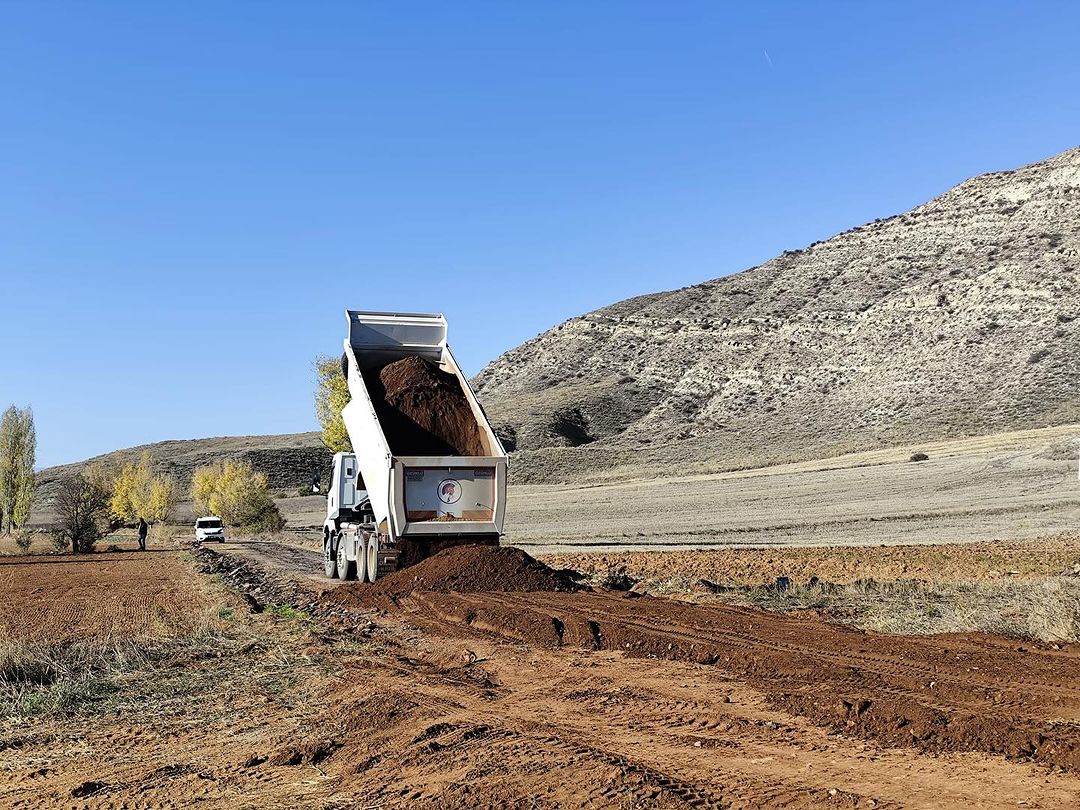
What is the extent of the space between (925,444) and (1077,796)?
195ft

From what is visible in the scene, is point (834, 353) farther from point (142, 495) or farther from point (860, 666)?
point (860, 666)

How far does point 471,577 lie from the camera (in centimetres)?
1916

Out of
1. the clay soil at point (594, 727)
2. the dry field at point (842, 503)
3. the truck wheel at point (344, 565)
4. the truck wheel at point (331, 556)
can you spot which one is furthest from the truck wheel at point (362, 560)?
the dry field at point (842, 503)

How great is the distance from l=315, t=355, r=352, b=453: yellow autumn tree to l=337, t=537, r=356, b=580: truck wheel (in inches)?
1087

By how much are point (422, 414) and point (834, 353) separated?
73.0 meters

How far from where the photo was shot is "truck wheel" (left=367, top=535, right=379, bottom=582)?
69.7ft

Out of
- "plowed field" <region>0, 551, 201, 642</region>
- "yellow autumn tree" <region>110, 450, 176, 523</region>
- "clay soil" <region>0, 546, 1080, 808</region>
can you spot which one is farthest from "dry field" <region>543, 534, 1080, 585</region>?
"yellow autumn tree" <region>110, 450, 176, 523</region>

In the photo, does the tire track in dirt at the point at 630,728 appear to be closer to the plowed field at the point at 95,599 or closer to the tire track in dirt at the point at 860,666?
the tire track in dirt at the point at 860,666

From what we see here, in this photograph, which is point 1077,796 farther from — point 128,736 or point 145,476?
point 145,476

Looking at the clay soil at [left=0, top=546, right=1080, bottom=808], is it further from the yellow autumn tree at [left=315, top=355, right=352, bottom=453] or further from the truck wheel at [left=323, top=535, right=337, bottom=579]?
the yellow autumn tree at [left=315, top=355, right=352, bottom=453]

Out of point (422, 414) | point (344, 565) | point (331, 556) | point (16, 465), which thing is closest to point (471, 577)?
point (422, 414)

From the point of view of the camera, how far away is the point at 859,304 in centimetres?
9775

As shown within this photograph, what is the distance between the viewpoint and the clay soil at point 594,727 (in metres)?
6.77

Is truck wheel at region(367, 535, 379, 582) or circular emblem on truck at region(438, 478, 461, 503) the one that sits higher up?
circular emblem on truck at region(438, 478, 461, 503)
